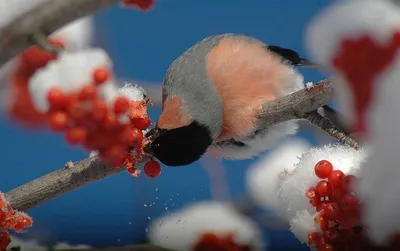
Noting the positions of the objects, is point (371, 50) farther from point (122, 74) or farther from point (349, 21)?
point (122, 74)

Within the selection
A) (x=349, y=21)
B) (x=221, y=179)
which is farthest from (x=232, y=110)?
(x=349, y=21)

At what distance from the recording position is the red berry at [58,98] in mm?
384

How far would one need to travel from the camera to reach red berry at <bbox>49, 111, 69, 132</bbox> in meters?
0.39

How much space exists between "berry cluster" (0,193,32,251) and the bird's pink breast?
0.19 metres

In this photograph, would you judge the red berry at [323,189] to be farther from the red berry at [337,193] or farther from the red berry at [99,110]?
the red berry at [99,110]

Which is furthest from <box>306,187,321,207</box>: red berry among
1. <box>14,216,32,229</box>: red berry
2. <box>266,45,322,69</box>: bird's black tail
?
<box>14,216,32,229</box>: red berry

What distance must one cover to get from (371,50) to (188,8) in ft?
0.55

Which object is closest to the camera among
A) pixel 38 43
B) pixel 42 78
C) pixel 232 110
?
pixel 38 43

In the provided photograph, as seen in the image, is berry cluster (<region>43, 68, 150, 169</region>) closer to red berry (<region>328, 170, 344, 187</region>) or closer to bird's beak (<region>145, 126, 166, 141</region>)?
bird's beak (<region>145, 126, 166, 141</region>)

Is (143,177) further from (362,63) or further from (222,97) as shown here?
(362,63)

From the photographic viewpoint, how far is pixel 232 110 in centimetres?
50

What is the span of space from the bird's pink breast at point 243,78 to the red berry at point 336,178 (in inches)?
Answer: 4.8

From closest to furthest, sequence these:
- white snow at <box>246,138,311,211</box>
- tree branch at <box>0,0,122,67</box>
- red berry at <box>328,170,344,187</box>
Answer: tree branch at <box>0,0,122,67</box> → red berry at <box>328,170,344,187</box> → white snow at <box>246,138,311,211</box>

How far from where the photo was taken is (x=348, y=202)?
0.34 m
